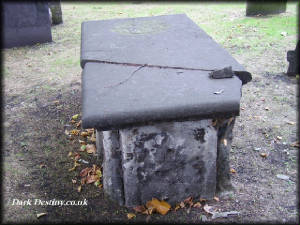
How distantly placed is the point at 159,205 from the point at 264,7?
5.76m

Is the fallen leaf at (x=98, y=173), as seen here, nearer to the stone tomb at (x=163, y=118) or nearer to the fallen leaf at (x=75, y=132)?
the stone tomb at (x=163, y=118)

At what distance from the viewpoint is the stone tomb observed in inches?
80.4

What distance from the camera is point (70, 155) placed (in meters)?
3.11

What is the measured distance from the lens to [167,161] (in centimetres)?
229

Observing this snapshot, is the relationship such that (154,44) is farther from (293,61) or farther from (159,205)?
(293,61)

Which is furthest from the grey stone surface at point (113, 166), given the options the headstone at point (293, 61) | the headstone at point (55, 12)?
the headstone at point (55, 12)

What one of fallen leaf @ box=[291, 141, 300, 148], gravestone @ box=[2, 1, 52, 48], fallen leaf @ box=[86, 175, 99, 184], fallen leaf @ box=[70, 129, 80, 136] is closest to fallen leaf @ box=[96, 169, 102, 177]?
fallen leaf @ box=[86, 175, 99, 184]

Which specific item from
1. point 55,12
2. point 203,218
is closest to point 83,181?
point 203,218

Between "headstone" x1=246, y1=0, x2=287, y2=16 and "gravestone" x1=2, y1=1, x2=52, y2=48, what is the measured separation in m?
4.03

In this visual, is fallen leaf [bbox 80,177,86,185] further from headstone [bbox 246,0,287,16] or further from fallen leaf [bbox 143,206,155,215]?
headstone [bbox 246,0,287,16]

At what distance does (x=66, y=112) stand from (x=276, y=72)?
114 inches

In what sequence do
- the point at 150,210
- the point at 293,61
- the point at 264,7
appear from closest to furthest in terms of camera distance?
the point at 150,210 → the point at 293,61 → the point at 264,7

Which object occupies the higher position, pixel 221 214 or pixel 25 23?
pixel 25 23

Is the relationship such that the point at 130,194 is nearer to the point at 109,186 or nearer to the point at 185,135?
the point at 109,186
